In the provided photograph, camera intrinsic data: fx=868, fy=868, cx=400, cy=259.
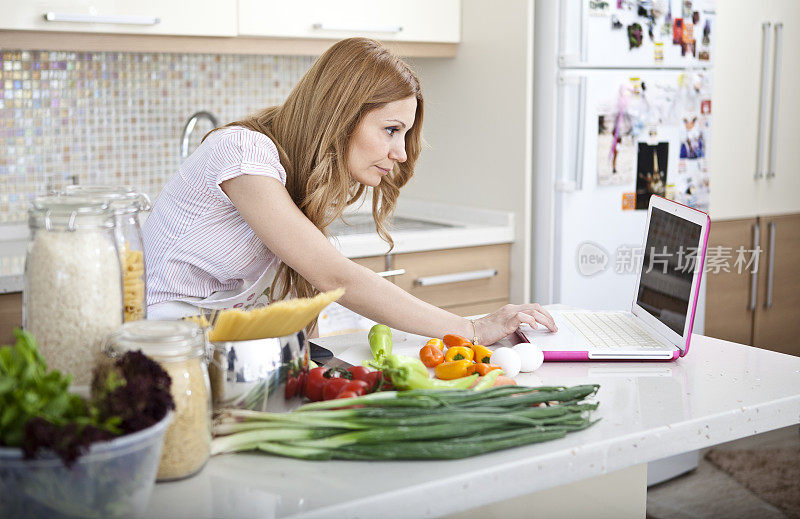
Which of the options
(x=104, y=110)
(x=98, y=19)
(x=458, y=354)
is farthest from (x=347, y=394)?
(x=104, y=110)

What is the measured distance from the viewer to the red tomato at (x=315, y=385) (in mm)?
1253

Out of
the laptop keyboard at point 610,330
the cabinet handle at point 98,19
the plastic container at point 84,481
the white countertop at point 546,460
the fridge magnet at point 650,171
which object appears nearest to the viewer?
the plastic container at point 84,481

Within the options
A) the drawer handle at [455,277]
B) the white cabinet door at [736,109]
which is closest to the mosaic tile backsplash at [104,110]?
the drawer handle at [455,277]

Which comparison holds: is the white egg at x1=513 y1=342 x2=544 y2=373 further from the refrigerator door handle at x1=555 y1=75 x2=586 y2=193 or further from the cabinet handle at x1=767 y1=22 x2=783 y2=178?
the cabinet handle at x1=767 y1=22 x2=783 y2=178

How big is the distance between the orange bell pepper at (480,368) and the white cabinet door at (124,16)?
1.72 meters

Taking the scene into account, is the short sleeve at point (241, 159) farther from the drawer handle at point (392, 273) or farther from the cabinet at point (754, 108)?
the cabinet at point (754, 108)

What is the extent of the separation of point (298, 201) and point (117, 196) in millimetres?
644

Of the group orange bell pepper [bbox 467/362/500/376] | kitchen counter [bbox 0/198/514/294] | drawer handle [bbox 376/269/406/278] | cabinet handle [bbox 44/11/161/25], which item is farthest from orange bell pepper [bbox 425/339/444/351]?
cabinet handle [bbox 44/11/161/25]

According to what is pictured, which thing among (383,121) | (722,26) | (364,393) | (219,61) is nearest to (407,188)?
(219,61)

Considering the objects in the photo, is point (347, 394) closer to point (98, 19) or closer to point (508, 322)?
point (508, 322)

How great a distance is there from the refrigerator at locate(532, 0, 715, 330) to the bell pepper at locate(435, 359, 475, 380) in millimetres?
1755

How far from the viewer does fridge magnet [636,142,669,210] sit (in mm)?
3184

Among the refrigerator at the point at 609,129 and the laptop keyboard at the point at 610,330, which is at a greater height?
the refrigerator at the point at 609,129

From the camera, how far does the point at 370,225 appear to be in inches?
128
